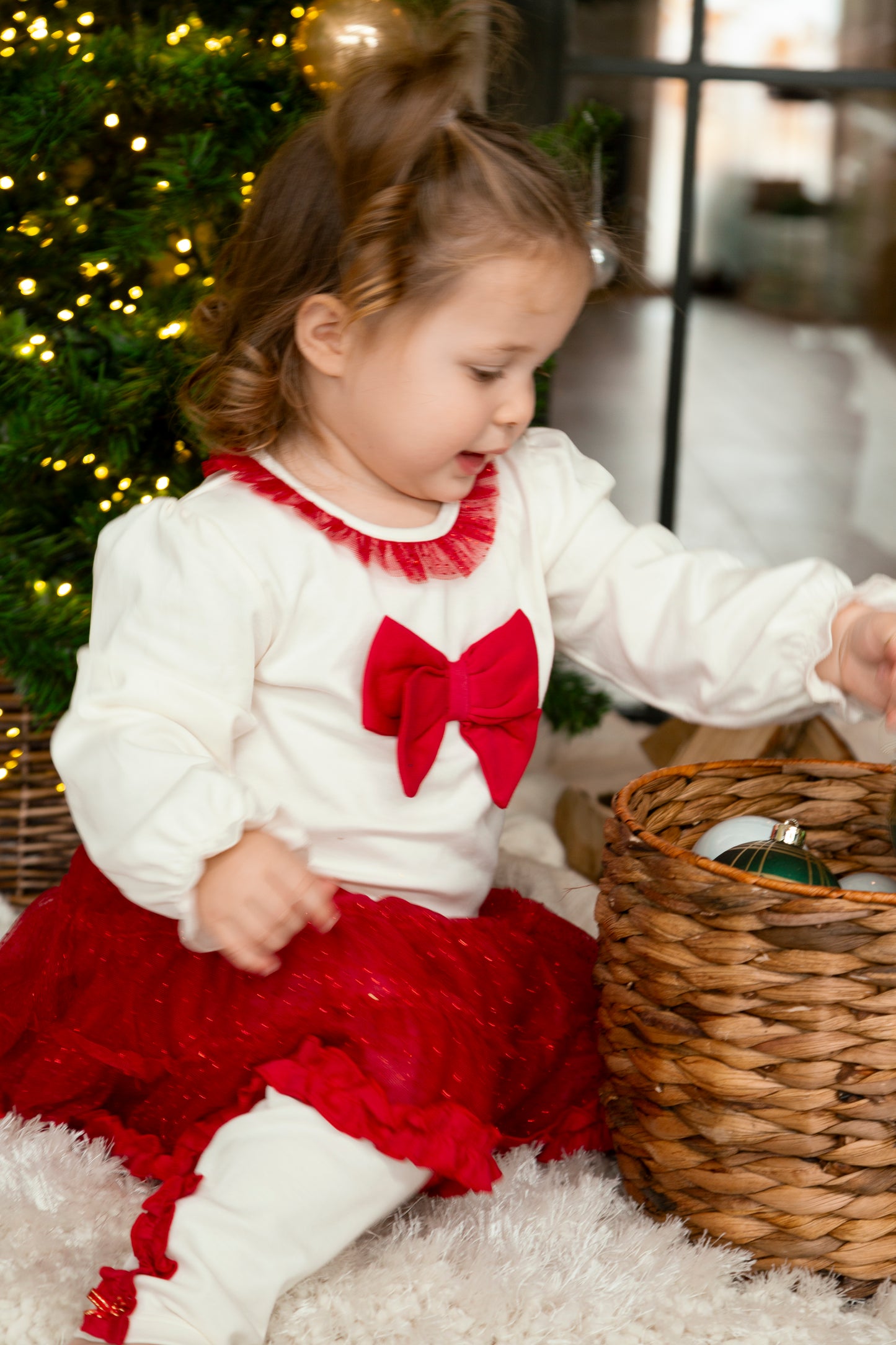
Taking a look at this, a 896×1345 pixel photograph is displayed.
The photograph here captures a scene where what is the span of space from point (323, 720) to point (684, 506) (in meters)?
2.45

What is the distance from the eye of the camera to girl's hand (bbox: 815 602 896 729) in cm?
95

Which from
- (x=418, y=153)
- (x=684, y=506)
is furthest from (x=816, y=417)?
(x=418, y=153)

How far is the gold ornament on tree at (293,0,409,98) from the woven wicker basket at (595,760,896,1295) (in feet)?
2.32

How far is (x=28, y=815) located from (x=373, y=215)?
75 centimetres

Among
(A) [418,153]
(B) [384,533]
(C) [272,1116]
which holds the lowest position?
(C) [272,1116]

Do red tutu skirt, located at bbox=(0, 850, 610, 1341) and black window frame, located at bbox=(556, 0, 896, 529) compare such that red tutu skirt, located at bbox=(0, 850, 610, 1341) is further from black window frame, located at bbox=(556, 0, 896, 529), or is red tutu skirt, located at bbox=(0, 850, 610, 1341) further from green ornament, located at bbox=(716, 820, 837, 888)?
black window frame, located at bbox=(556, 0, 896, 529)

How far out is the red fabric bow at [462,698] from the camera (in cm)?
96

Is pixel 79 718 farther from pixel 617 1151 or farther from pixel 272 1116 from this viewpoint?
pixel 617 1151

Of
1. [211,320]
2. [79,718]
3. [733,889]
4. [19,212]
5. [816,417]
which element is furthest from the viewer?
[816,417]

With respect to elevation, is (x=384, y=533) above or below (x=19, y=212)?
below

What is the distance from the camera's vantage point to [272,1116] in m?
0.85

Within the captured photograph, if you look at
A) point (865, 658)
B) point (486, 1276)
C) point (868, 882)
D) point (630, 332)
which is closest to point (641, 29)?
point (630, 332)

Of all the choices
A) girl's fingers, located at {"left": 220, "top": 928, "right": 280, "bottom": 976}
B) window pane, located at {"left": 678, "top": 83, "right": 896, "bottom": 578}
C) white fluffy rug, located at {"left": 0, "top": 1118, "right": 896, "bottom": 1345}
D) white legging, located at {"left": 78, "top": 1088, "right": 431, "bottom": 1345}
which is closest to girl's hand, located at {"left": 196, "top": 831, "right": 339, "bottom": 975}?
girl's fingers, located at {"left": 220, "top": 928, "right": 280, "bottom": 976}

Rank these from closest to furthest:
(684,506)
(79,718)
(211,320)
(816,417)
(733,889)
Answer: (733,889), (79,718), (211,320), (684,506), (816,417)
